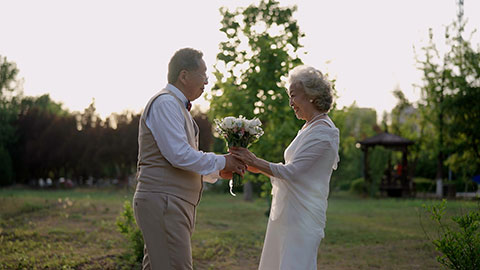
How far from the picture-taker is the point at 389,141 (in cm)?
2947

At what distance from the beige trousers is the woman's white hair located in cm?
140

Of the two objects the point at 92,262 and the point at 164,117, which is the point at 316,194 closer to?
the point at 164,117

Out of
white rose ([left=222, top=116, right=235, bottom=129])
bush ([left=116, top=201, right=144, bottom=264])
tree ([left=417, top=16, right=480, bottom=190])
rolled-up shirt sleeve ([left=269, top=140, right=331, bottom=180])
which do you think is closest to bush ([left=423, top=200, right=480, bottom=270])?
rolled-up shirt sleeve ([left=269, top=140, right=331, bottom=180])

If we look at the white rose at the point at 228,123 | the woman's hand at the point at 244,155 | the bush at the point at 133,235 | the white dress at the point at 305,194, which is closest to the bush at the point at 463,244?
the white dress at the point at 305,194

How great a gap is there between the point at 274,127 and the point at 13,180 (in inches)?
1282

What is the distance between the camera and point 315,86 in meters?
4.47

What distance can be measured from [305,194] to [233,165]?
2.07 ft

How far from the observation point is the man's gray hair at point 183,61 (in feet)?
13.8

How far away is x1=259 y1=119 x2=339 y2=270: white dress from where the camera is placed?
173 inches

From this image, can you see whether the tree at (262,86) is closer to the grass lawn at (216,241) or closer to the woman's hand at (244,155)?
the grass lawn at (216,241)

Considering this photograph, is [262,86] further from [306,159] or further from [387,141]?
[387,141]

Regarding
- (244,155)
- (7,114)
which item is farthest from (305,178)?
(7,114)

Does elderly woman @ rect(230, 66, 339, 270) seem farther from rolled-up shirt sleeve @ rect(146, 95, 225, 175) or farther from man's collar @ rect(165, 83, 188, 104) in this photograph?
man's collar @ rect(165, 83, 188, 104)

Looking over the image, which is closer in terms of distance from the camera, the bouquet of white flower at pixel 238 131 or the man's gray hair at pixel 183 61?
the man's gray hair at pixel 183 61
